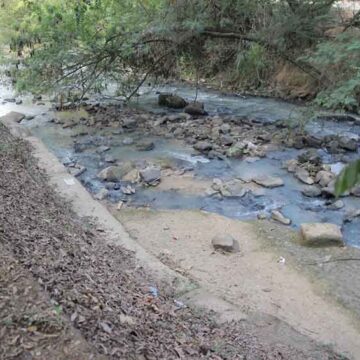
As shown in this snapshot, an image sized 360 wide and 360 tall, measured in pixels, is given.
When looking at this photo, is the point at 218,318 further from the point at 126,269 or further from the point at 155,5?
the point at 155,5

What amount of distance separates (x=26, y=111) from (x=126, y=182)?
19.7ft

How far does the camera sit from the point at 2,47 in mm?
15062

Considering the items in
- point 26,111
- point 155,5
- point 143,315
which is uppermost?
point 155,5

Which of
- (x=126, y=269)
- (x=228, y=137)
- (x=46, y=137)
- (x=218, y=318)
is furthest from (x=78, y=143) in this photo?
(x=218, y=318)

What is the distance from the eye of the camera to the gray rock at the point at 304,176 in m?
8.00

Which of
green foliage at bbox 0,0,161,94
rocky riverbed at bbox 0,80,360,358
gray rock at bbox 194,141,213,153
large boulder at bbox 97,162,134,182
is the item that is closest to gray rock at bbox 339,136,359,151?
rocky riverbed at bbox 0,80,360,358

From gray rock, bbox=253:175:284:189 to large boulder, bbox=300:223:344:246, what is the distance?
5.76 ft

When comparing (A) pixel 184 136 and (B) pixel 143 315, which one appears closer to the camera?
(B) pixel 143 315

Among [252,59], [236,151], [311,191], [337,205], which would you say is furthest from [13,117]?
[337,205]

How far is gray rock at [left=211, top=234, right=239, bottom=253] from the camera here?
5.87 m

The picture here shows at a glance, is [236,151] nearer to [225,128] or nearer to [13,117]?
[225,128]

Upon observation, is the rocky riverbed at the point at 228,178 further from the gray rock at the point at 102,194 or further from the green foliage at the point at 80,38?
the green foliage at the point at 80,38

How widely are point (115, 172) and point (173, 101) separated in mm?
5133

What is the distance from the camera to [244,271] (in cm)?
544
